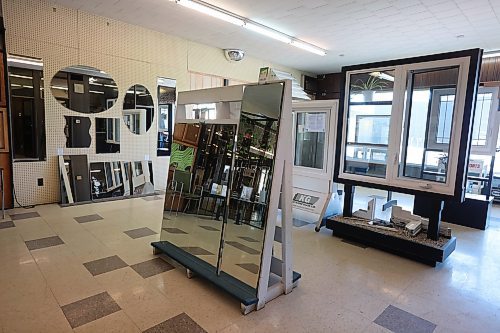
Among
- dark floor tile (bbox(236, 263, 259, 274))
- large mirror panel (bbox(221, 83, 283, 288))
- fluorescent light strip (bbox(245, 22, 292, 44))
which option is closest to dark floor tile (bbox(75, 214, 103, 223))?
large mirror panel (bbox(221, 83, 283, 288))

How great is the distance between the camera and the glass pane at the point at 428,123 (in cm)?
332

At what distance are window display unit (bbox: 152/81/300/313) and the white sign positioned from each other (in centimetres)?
208

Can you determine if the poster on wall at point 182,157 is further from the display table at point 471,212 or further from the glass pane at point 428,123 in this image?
the display table at point 471,212

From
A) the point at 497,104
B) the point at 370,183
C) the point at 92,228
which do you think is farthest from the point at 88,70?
the point at 497,104

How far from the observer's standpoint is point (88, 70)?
200 inches

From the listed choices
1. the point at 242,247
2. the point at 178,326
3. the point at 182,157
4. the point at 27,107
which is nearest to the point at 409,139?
the point at 242,247

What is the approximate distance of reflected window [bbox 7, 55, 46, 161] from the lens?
4453 mm

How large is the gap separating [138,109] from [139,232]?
297cm

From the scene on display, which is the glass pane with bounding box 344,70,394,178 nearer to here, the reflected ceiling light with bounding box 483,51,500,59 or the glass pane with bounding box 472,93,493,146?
the glass pane with bounding box 472,93,493,146

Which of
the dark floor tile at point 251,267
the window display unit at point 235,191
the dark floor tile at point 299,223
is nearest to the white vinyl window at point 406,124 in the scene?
the dark floor tile at point 299,223

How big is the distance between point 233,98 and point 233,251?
4.36 ft

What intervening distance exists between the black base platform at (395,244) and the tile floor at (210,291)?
11cm

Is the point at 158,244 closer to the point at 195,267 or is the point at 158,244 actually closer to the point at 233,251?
the point at 195,267

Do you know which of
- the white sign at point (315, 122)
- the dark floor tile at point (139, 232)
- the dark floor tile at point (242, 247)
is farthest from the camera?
the white sign at point (315, 122)
